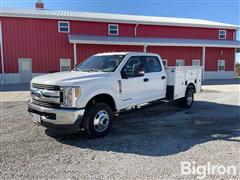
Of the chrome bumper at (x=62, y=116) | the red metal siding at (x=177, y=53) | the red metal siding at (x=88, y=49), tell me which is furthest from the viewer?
the red metal siding at (x=177, y=53)

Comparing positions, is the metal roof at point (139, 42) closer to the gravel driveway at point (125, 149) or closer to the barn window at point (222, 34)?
the barn window at point (222, 34)

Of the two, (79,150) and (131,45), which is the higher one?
(131,45)

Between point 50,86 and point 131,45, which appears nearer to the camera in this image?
point 50,86

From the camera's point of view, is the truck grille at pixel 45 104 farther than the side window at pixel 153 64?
No

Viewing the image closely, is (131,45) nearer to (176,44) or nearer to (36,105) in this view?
(176,44)

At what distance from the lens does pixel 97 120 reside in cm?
502

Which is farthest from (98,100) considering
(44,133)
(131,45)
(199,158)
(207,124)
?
(131,45)

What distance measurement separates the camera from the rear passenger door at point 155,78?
21.2ft

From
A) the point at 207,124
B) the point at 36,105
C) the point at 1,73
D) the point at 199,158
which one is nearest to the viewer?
the point at 199,158

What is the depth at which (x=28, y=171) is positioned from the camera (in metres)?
3.54

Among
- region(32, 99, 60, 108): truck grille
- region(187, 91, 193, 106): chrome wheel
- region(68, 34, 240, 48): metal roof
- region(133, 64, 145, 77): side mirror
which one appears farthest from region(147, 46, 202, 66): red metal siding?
region(32, 99, 60, 108): truck grille

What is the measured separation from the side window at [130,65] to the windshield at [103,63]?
0.23 m

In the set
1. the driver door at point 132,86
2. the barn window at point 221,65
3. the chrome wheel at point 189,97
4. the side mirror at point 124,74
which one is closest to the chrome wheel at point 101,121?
the driver door at point 132,86

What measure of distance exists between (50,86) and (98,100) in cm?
120
